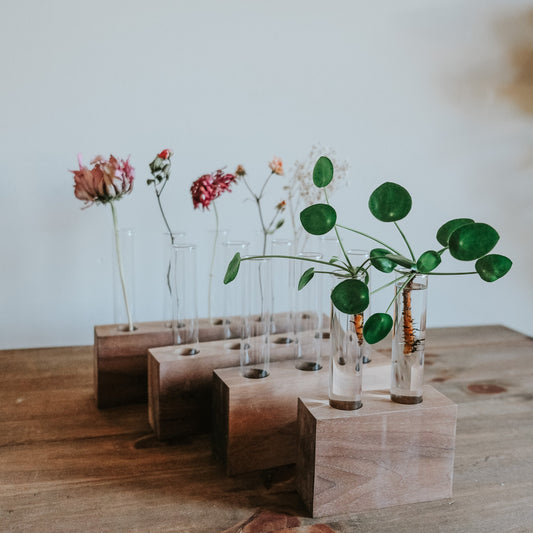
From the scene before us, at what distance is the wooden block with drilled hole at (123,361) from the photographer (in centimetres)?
107

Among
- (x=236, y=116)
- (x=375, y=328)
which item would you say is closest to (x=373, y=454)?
(x=375, y=328)

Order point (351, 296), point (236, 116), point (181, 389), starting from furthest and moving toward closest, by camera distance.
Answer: point (236, 116) < point (181, 389) < point (351, 296)

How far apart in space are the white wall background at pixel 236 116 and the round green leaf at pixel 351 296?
783 millimetres

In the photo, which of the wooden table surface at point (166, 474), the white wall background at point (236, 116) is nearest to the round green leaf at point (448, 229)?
the wooden table surface at point (166, 474)

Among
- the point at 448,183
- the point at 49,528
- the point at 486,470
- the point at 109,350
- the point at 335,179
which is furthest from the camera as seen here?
the point at 448,183

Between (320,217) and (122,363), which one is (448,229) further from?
(122,363)

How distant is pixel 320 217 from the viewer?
76cm

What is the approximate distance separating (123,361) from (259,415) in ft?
1.09

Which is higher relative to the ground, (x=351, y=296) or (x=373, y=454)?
(x=351, y=296)

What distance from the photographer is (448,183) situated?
1635mm

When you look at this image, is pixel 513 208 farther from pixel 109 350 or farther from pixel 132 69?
pixel 109 350

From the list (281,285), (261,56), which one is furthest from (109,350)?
(261,56)

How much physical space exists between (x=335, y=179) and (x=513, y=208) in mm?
652

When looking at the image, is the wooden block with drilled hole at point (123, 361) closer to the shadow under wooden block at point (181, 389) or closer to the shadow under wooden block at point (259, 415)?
the shadow under wooden block at point (181, 389)
